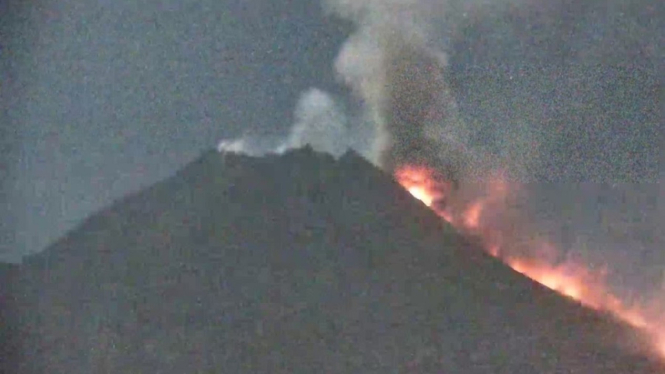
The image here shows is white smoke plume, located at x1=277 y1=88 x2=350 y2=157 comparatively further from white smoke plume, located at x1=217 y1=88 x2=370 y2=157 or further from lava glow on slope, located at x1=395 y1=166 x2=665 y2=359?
lava glow on slope, located at x1=395 y1=166 x2=665 y2=359

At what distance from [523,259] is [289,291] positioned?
47cm

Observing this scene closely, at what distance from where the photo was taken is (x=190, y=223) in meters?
1.36

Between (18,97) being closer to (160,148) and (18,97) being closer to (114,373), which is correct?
(160,148)

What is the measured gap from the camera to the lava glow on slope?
4.44 ft

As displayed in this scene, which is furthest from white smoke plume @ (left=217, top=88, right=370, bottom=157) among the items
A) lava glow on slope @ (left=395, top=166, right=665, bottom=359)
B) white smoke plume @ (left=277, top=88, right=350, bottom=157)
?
lava glow on slope @ (left=395, top=166, right=665, bottom=359)

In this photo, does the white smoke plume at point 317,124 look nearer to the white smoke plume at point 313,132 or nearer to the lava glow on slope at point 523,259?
the white smoke plume at point 313,132

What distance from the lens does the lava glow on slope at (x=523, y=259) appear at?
1.35 m

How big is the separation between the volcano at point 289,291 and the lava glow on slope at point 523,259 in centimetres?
2

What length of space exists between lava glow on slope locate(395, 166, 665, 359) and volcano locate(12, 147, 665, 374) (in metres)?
0.02

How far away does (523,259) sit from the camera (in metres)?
1.37

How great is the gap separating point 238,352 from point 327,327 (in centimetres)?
18

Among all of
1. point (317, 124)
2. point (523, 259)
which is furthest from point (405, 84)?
point (523, 259)

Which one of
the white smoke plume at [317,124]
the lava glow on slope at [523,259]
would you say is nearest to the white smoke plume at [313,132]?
the white smoke plume at [317,124]

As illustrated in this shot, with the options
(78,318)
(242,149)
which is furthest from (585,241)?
(78,318)
